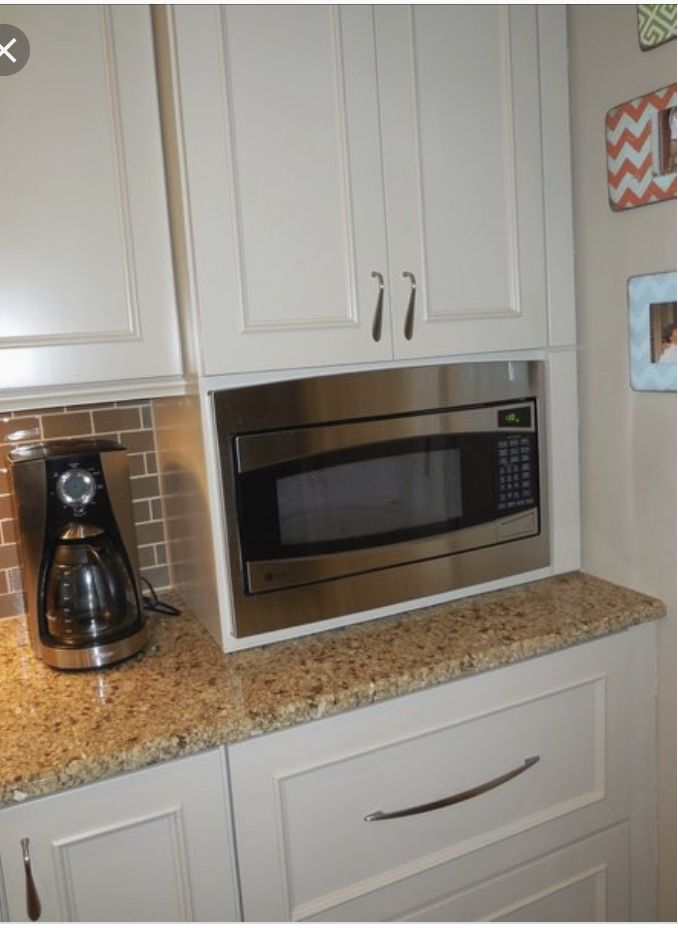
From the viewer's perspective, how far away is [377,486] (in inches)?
54.7

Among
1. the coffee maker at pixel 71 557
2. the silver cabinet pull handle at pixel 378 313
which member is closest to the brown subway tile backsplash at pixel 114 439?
the coffee maker at pixel 71 557

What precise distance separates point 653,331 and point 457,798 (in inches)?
34.1

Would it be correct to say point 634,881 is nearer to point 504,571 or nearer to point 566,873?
point 566,873

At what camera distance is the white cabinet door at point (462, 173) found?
132cm

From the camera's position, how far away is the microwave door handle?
1268 millimetres

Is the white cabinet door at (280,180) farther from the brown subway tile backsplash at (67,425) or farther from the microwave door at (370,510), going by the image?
the brown subway tile backsplash at (67,425)

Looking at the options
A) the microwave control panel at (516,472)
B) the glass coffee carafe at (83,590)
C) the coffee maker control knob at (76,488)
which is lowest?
the glass coffee carafe at (83,590)

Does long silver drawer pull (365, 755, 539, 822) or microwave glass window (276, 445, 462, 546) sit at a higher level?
microwave glass window (276, 445, 462, 546)

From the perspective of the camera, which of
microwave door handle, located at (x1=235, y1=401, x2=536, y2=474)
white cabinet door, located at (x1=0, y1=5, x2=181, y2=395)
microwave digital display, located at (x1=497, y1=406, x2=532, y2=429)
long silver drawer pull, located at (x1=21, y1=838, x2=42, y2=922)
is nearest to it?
long silver drawer pull, located at (x1=21, y1=838, x2=42, y2=922)

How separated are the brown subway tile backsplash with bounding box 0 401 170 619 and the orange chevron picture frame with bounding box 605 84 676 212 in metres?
1.01

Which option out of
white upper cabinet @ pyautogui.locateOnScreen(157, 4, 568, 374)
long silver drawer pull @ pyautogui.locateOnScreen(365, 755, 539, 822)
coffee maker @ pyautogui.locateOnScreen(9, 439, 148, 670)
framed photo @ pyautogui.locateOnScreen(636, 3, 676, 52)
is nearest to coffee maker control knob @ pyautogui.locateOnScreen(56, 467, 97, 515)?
coffee maker @ pyautogui.locateOnScreen(9, 439, 148, 670)

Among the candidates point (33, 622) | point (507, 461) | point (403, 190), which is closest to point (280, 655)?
point (33, 622)

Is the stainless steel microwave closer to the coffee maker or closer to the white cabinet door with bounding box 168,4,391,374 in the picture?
the white cabinet door with bounding box 168,4,391,374

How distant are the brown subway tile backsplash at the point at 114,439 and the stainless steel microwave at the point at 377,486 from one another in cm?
43
